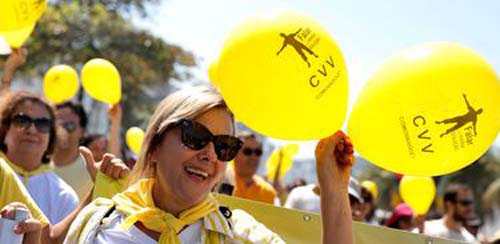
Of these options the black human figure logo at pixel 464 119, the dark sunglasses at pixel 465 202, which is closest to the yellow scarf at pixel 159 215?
the black human figure logo at pixel 464 119

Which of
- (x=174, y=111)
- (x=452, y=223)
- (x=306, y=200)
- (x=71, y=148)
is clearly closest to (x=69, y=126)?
(x=71, y=148)

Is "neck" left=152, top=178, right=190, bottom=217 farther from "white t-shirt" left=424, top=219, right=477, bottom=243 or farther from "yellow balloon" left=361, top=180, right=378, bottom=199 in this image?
"yellow balloon" left=361, top=180, right=378, bottom=199

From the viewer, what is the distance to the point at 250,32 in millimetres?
2475

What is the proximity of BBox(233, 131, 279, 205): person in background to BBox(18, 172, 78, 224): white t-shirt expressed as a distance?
82.2 inches

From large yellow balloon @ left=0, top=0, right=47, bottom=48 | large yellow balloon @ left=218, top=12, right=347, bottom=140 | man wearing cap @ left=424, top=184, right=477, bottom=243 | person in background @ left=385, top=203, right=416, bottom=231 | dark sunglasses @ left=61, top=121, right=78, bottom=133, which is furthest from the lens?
person in background @ left=385, top=203, right=416, bottom=231

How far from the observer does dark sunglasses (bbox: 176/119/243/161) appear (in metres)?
2.37

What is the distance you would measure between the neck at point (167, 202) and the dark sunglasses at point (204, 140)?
20 centimetres

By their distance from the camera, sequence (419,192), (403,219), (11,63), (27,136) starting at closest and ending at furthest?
1. (27,136)
2. (11,63)
3. (403,219)
4. (419,192)

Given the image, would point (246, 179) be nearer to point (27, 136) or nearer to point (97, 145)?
point (97, 145)

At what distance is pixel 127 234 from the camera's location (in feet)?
7.62

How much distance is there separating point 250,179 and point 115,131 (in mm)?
1246

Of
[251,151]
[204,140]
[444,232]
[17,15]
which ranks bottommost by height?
[444,232]

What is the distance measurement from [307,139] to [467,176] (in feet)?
109

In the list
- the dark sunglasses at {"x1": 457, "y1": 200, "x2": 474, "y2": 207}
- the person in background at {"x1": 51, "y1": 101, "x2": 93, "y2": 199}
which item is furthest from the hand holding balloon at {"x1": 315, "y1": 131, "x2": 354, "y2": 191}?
the dark sunglasses at {"x1": 457, "y1": 200, "x2": 474, "y2": 207}
